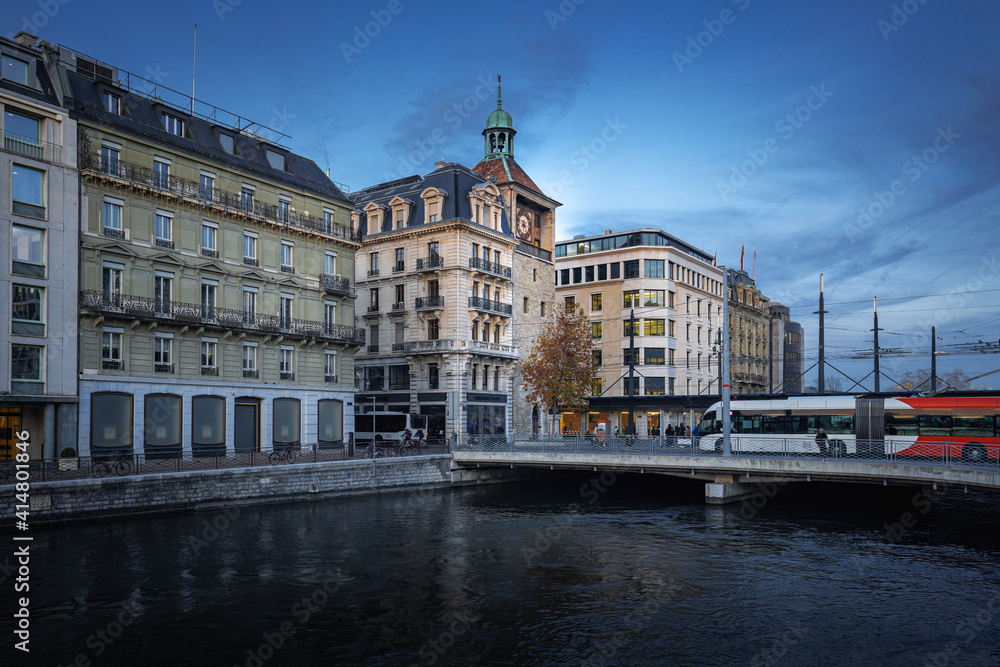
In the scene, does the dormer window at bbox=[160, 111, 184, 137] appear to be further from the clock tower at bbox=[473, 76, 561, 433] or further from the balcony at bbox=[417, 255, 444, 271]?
the clock tower at bbox=[473, 76, 561, 433]

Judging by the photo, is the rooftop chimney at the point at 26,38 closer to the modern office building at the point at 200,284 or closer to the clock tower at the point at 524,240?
the modern office building at the point at 200,284

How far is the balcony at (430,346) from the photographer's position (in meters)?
61.2

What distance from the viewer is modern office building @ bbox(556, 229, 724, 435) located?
78.6 metres

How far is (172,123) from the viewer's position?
44438mm

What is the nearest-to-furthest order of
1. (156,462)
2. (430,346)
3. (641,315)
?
(156,462) < (430,346) < (641,315)

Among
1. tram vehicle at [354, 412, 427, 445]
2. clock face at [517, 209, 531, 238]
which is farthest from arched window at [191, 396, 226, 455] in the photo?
clock face at [517, 209, 531, 238]

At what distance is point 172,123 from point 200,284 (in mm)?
9688

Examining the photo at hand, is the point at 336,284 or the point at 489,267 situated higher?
the point at 489,267

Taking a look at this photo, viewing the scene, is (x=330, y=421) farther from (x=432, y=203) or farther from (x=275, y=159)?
(x=432, y=203)

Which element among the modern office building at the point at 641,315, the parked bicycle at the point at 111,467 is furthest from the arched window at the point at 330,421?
the modern office building at the point at 641,315

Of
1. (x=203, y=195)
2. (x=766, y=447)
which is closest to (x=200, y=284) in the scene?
(x=203, y=195)

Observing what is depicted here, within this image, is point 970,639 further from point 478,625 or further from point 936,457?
point 936,457

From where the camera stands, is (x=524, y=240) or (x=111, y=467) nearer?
(x=111, y=467)

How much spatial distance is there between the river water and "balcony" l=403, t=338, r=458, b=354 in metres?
26.6
